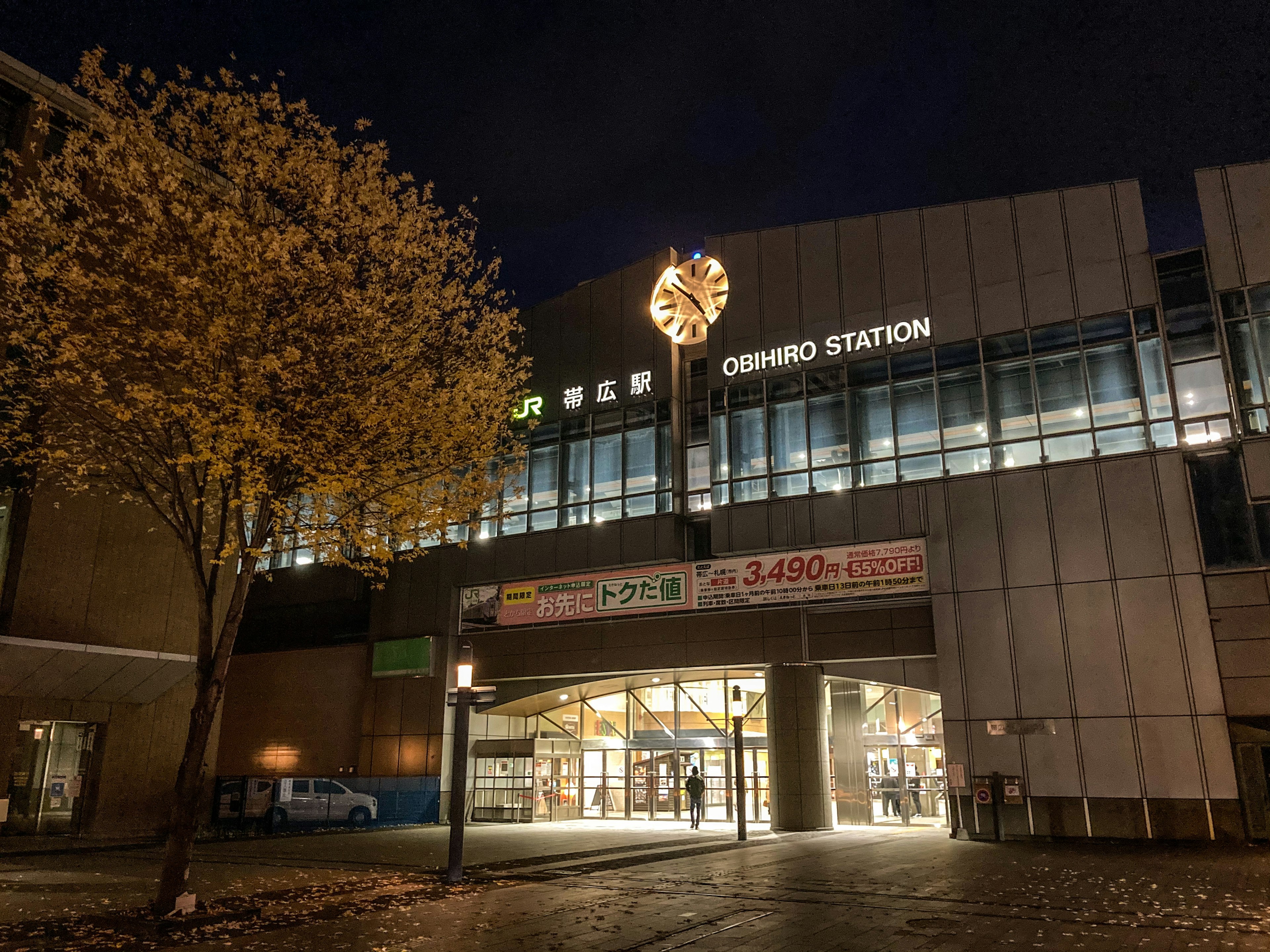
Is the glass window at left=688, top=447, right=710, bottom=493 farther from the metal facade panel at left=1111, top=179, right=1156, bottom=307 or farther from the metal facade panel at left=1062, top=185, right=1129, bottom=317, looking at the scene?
the metal facade panel at left=1111, top=179, right=1156, bottom=307

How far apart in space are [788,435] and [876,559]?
14.2ft

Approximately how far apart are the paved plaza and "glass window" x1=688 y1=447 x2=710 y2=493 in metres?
10.9

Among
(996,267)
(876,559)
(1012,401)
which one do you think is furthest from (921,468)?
(996,267)

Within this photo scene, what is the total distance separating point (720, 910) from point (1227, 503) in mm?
15866

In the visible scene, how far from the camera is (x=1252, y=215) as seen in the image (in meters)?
20.8

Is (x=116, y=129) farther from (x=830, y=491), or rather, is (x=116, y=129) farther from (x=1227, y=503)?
(x=1227, y=503)

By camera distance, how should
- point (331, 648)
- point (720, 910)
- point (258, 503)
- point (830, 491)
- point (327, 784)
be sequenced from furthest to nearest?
point (331, 648) → point (327, 784) → point (830, 491) → point (258, 503) → point (720, 910)

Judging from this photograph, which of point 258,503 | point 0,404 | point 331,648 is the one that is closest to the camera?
point 258,503

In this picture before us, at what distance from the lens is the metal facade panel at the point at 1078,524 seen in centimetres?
2088

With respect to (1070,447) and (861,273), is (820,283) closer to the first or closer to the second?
(861,273)

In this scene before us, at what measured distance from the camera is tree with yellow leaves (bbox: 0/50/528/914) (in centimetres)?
1150

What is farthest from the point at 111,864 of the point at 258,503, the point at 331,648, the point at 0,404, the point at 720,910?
the point at 331,648

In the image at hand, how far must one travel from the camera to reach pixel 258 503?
1293 centimetres

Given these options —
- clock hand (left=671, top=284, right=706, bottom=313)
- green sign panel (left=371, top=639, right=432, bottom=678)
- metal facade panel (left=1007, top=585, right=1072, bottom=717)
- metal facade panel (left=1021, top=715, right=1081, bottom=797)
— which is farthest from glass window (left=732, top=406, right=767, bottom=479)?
green sign panel (left=371, top=639, right=432, bottom=678)
